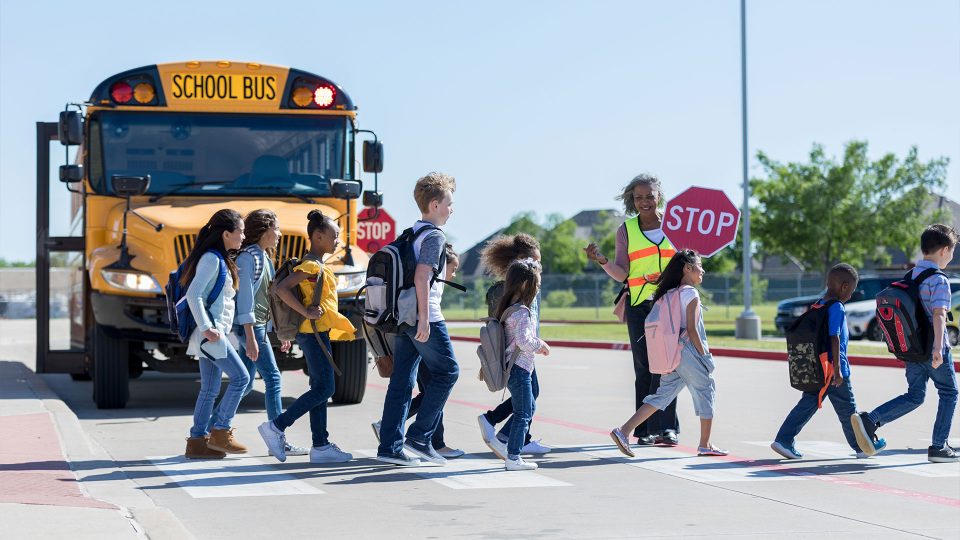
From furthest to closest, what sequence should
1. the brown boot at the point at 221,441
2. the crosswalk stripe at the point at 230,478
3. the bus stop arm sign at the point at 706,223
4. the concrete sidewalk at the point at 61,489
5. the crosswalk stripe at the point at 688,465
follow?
the bus stop arm sign at the point at 706,223, the brown boot at the point at 221,441, the crosswalk stripe at the point at 688,465, the crosswalk stripe at the point at 230,478, the concrete sidewalk at the point at 61,489

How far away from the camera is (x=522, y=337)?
8.72m

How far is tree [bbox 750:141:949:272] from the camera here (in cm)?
4975

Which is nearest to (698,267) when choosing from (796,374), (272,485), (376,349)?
(796,374)

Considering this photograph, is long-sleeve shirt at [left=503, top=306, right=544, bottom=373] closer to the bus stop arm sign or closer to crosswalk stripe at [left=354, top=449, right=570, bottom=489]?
crosswalk stripe at [left=354, top=449, right=570, bottom=489]

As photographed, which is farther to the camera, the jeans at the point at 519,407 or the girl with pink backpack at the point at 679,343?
the girl with pink backpack at the point at 679,343

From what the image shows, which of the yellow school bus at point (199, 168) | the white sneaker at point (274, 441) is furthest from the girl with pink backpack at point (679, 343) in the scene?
the yellow school bus at point (199, 168)

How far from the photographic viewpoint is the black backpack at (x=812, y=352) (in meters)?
9.07

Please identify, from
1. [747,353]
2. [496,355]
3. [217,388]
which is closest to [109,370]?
[217,388]

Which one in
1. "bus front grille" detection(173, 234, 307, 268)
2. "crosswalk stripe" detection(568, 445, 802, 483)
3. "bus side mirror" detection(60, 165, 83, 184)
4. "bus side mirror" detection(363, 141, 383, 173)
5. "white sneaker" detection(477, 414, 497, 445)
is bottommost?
"crosswalk stripe" detection(568, 445, 802, 483)

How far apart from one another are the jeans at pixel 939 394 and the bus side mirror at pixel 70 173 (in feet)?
24.4

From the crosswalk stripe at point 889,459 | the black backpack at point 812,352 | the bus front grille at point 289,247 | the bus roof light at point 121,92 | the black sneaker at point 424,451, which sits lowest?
the crosswalk stripe at point 889,459

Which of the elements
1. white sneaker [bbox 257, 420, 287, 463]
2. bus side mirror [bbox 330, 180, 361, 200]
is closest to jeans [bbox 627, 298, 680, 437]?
white sneaker [bbox 257, 420, 287, 463]

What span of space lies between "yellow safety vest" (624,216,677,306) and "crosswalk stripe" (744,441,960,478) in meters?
1.49

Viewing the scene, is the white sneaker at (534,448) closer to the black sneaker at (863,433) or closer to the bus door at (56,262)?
the black sneaker at (863,433)
